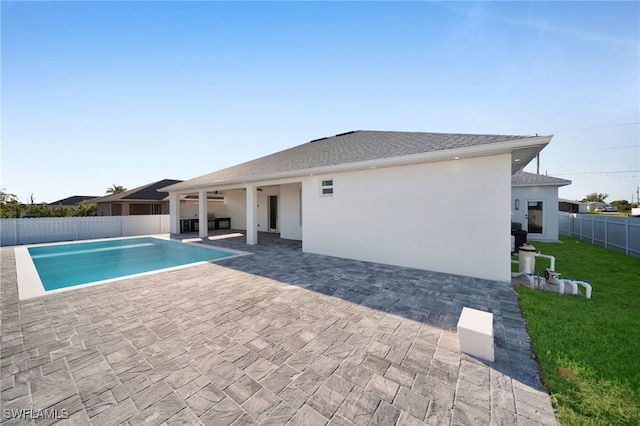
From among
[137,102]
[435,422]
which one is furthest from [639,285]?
[137,102]

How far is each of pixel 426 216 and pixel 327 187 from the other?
384 cm

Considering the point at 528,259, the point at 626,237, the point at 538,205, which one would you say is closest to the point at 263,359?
the point at 528,259

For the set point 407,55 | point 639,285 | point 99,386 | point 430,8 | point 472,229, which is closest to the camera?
point 99,386

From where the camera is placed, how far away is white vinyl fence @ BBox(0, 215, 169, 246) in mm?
12469

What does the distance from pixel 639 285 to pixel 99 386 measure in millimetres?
10812

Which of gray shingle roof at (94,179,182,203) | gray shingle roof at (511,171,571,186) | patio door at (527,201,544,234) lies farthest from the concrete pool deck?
gray shingle roof at (94,179,182,203)

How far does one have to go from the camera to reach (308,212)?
9938mm

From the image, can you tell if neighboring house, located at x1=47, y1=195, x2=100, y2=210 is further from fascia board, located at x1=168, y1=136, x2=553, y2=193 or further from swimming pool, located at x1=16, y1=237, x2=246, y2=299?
fascia board, located at x1=168, y1=136, x2=553, y2=193

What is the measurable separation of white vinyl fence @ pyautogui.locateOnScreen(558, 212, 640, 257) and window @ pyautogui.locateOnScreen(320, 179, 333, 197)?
11727 mm

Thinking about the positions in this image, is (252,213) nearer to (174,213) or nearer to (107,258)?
(107,258)

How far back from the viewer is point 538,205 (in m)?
14.1

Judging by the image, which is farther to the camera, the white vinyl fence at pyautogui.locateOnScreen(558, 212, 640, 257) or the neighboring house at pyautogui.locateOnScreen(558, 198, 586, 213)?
the neighboring house at pyautogui.locateOnScreen(558, 198, 586, 213)

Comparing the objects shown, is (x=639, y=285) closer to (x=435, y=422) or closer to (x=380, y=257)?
(x=380, y=257)

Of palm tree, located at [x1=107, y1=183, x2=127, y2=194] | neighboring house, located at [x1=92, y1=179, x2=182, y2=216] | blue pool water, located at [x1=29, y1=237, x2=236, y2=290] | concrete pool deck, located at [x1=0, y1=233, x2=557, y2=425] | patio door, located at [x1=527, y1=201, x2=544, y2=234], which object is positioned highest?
palm tree, located at [x1=107, y1=183, x2=127, y2=194]
